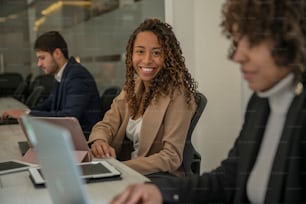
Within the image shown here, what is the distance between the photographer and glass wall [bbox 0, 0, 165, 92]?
2.86 metres

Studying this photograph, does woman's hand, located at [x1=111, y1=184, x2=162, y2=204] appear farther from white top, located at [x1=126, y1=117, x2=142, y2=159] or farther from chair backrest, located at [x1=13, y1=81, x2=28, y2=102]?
chair backrest, located at [x1=13, y1=81, x2=28, y2=102]

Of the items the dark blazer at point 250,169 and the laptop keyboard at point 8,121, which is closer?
the dark blazer at point 250,169

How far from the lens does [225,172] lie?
996 millimetres

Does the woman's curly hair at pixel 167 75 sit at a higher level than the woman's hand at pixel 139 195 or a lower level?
higher

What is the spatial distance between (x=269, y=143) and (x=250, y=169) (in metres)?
0.07

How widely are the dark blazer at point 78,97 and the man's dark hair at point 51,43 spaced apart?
0.29ft

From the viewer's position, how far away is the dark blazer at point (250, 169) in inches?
30.8

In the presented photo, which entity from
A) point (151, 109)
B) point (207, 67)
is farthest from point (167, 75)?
point (207, 67)

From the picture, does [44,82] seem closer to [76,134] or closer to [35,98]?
[35,98]

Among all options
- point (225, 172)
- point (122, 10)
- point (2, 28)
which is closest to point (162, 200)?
point (225, 172)

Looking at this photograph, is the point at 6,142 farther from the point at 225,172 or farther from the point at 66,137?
the point at 66,137

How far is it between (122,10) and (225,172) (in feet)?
7.07

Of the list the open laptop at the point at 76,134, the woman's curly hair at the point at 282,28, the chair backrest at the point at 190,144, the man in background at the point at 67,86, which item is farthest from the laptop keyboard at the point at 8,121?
the woman's curly hair at the point at 282,28

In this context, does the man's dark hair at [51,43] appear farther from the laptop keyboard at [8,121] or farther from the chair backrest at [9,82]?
the chair backrest at [9,82]
